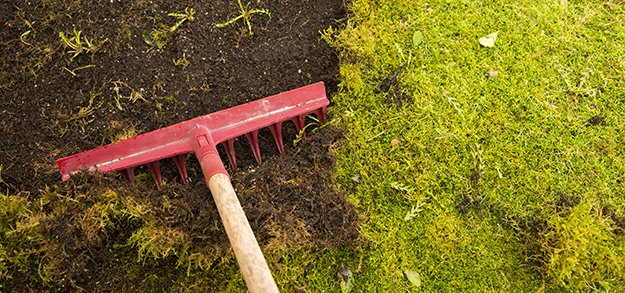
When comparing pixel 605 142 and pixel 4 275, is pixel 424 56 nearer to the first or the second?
pixel 605 142

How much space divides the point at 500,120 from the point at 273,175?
5.52 ft

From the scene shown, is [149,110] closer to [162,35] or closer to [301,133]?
[162,35]

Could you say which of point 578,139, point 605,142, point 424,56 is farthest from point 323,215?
point 605,142

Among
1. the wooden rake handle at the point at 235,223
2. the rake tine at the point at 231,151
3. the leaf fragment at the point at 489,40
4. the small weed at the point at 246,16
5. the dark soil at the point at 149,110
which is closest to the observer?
the wooden rake handle at the point at 235,223

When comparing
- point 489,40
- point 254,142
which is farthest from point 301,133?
point 489,40

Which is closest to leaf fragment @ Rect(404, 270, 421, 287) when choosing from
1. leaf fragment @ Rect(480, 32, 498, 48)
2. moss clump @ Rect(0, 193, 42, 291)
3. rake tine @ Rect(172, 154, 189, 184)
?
rake tine @ Rect(172, 154, 189, 184)

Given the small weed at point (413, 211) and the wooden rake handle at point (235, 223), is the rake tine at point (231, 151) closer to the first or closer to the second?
the wooden rake handle at point (235, 223)

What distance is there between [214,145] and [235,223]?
569 millimetres

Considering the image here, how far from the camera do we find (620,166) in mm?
2518

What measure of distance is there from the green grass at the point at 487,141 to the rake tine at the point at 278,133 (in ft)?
1.41

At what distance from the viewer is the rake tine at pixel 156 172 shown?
2.30m

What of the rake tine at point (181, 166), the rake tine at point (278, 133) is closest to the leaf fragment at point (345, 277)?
the rake tine at point (278, 133)

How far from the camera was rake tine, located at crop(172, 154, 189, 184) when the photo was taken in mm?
2323

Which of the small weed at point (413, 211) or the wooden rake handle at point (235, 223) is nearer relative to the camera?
the wooden rake handle at point (235, 223)
